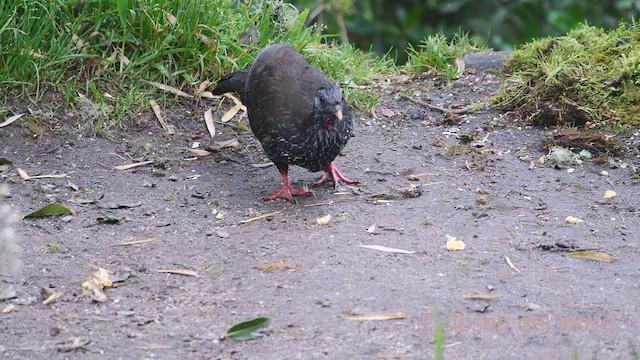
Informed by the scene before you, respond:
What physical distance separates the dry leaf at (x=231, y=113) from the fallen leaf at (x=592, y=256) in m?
2.99

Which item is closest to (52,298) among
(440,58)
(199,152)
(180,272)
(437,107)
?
(180,272)

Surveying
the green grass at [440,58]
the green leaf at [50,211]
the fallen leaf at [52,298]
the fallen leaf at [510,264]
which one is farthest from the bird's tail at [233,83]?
the fallen leaf at [510,264]

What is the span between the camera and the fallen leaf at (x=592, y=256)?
4535 mm

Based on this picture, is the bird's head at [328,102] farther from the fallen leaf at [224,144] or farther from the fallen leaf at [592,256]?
the fallen leaf at [592,256]

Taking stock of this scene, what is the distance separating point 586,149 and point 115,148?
318cm

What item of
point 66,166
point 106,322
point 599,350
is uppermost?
point 599,350

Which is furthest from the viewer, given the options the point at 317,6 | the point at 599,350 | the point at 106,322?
the point at 317,6

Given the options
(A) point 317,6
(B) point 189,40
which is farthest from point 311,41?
(A) point 317,6

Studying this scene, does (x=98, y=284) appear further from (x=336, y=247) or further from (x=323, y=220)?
(x=323, y=220)

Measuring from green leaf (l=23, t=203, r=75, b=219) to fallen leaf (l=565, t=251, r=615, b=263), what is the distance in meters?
2.85

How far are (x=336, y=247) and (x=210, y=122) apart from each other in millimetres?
2257

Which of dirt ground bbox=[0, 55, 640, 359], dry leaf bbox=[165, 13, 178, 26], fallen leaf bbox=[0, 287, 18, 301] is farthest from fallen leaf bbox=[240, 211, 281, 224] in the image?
dry leaf bbox=[165, 13, 178, 26]

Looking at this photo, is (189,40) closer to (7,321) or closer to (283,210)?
(283,210)

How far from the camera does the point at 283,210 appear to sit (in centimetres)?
550
